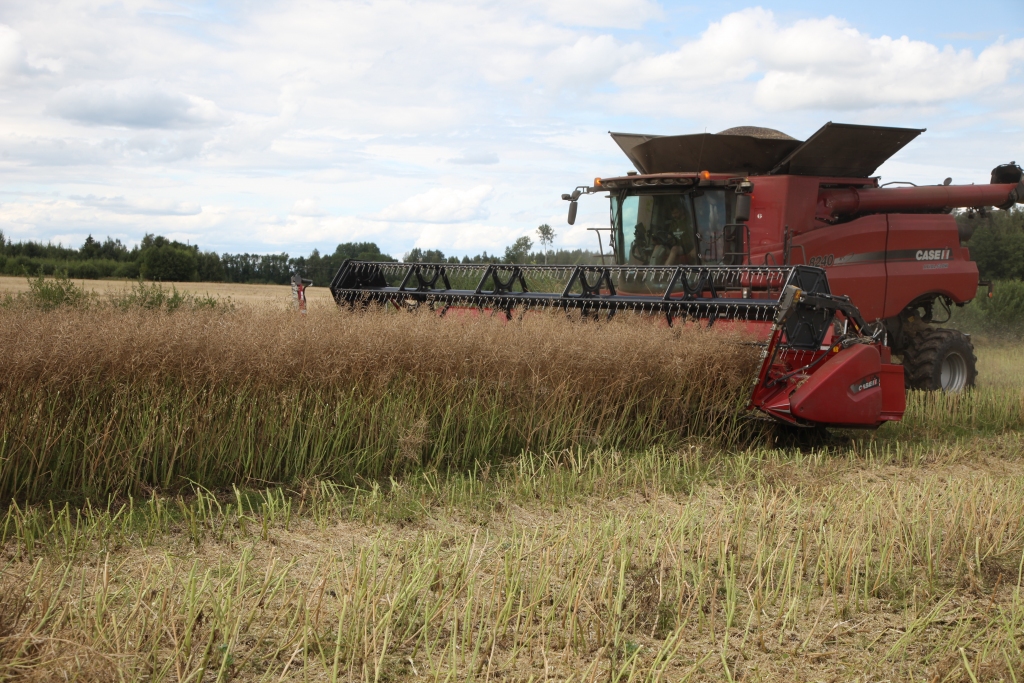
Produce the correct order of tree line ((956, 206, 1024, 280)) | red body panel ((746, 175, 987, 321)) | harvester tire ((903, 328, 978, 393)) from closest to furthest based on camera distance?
red body panel ((746, 175, 987, 321)) → harvester tire ((903, 328, 978, 393)) → tree line ((956, 206, 1024, 280))

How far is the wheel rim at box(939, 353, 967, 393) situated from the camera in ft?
27.2

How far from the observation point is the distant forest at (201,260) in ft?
72.2

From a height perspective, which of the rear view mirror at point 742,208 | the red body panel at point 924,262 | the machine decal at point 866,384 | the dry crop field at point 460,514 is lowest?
the dry crop field at point 460,514

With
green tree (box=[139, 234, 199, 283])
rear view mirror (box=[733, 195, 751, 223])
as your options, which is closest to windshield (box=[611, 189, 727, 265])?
rear view mirror (box=[733, 195, 751, 223])

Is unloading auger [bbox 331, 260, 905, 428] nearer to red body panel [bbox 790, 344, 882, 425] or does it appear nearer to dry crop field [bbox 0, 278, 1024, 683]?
red body panel [bbox 790, 344, 882, 425]

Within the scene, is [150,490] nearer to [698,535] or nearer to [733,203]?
[698,535]

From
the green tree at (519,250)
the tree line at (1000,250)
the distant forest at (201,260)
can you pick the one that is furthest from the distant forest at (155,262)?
the tree line at (1000,250)

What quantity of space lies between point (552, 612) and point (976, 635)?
4.01ft

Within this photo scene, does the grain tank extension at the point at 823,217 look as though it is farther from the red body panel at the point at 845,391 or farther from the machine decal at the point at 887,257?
the red body panel at the point at 845,391

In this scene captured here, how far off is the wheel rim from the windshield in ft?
8.88

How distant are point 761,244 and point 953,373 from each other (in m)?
2.51

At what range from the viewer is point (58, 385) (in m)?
3.79

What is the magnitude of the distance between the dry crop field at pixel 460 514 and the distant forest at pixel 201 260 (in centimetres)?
1418

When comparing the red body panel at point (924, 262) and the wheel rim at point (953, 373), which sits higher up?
the red body panel at point (924, 262)
